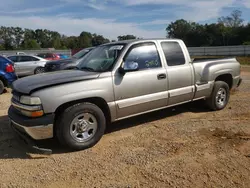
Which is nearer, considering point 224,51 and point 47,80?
point 47,80

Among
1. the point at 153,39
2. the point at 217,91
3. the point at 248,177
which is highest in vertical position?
the point at 153,39

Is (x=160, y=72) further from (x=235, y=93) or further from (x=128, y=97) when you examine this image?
(x=235, y=93)

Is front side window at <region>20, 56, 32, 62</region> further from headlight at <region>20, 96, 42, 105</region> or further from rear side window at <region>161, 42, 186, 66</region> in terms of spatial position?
headlight at <region>20, 96, 42, 105</region>

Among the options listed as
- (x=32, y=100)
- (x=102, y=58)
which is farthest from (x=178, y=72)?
(x=32, y=100)

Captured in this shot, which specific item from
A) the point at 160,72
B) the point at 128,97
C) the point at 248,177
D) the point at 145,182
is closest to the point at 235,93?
the point at 160,72

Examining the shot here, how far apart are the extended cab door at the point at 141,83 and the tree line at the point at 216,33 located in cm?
6482

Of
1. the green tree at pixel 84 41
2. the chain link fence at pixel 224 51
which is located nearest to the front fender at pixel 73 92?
the chain link fence at pixel 224 51

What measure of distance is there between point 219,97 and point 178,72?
5.44 ft

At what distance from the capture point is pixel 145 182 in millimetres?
3463

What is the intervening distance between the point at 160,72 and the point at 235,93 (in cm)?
434

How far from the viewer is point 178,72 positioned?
5586 mm

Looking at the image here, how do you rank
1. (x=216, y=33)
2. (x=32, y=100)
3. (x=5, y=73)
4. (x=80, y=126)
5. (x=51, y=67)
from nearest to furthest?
(x=32, y=100)
(x=80, y=126)
(x=5, y=73)
(x=51, y=67)
(x=216, y=33)

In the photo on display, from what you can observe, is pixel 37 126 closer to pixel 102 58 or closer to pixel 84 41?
pixel 102 58

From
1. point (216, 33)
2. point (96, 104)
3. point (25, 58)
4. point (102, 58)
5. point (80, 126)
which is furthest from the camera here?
point (216, 33)
